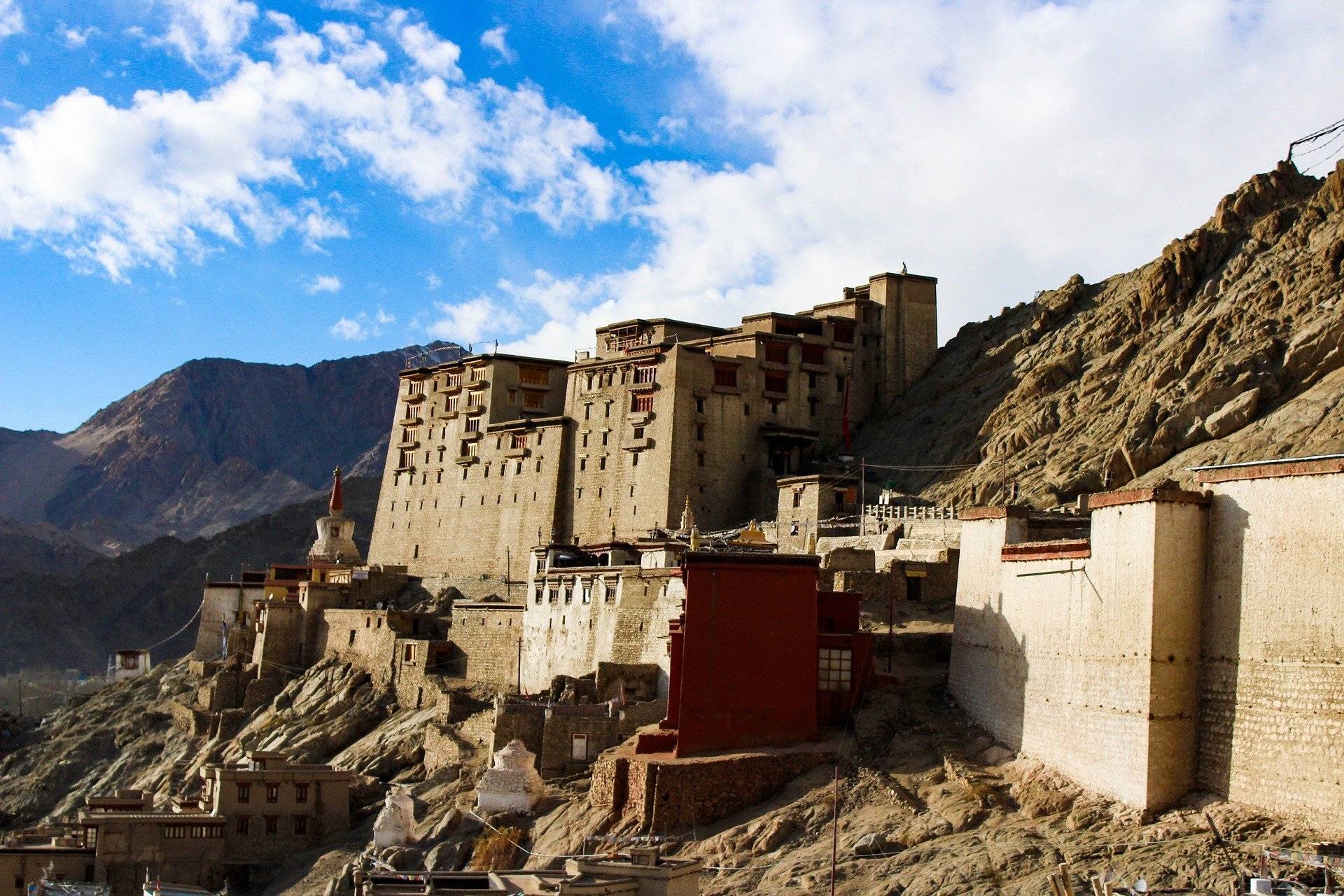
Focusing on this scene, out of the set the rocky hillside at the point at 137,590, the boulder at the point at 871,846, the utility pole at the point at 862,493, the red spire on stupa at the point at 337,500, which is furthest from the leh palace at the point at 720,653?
the rocky hillside at the point at 137,590

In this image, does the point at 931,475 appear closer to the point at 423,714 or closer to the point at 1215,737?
the point at 423,714

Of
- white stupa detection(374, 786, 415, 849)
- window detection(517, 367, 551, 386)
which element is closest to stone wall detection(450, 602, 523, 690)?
white stupa detection(374, 786, 415, 849)

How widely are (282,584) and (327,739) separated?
17.1 meters

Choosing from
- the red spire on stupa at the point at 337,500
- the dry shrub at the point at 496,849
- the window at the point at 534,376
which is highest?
the window at the point at 534,376

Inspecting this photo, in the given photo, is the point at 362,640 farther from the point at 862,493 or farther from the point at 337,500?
the point at 337,500

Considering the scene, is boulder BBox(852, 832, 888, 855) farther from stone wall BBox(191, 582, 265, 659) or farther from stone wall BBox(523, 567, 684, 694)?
stone wall BBox(191, 582, 265, 659)

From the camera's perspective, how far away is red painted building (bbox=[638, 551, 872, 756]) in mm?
38844

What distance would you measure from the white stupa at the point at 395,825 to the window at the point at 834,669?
410 inches

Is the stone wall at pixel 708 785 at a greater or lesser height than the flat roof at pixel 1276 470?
lesser

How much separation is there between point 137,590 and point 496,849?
312 feet

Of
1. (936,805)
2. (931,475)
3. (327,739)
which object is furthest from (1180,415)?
(327,739)

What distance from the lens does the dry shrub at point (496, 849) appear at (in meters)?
39.2

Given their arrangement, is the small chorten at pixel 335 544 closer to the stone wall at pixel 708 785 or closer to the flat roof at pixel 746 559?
the flat roof at pixel 746 559

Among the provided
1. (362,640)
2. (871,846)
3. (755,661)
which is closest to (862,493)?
(362,640)
